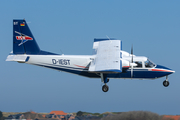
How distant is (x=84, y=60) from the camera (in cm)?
3397

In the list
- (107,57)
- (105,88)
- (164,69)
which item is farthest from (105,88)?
(164,69)

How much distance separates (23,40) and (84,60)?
681cm

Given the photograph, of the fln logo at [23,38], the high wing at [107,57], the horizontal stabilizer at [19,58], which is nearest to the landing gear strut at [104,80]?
the high wing at [107,57]

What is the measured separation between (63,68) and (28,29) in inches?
218

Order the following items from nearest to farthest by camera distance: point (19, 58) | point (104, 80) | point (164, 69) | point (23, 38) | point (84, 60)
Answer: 1. point (104, 80)
2. point (164, 69)
3. point (84, 60)
4. point (19, 58)
5. point (23, 38)

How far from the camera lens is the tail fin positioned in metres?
34.5

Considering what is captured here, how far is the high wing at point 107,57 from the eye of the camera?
29641 mm

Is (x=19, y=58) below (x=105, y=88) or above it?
above

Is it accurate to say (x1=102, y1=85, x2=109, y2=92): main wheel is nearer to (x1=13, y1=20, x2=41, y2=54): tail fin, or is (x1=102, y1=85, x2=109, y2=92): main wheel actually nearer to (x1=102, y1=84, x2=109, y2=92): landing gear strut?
(x1=102, y1=84, x2=109, y2=92): landing gear strut

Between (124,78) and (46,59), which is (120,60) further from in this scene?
(46,59)

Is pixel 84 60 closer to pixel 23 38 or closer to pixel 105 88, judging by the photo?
pixel 105 88

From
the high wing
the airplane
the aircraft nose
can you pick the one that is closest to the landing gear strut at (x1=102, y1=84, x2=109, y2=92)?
the airplane

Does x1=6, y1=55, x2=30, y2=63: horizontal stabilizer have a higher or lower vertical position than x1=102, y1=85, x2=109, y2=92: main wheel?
higher

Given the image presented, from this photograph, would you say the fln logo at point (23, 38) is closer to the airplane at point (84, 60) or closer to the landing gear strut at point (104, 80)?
the airplane at point (84, 60)
